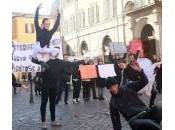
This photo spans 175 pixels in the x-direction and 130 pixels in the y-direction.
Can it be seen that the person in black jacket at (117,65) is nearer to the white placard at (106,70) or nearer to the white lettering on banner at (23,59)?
the white placard at (106,70)

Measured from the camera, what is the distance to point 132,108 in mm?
4809

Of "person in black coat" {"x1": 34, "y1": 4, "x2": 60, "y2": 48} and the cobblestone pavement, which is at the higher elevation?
"person in black coat" {"x1": 34, "y1": 4, "x2": 60, "y2": 48}

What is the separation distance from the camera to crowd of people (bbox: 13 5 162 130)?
480 cm

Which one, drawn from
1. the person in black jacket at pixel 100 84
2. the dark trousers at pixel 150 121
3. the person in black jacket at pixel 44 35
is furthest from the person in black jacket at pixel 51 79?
the dark trousers at pixel 150 121

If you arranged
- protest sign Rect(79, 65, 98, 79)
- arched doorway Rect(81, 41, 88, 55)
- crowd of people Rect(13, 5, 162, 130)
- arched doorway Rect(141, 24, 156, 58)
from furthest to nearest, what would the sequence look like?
1. protest sign Rect(79, 65, 98, 79)
2. arched doorway Rect(81, 41, 88, 55)
3. arched doorway Rect(141, 24, 156, 58)
4. crowd of people Rect(13, 5, 162, 130)

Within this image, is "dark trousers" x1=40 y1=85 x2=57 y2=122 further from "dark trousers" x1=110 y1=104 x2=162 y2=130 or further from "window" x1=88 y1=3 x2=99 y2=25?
"dark trousers" x1=110 y1=104 x2=162 y2=130

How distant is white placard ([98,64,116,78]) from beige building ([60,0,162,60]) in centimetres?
11

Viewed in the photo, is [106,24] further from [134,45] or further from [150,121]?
[150,121]

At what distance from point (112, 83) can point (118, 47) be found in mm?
277

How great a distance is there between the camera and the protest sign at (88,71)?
529cm

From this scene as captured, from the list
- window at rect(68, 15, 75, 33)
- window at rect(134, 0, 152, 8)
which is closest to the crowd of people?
window at rect(68, 15, 75, 33)
